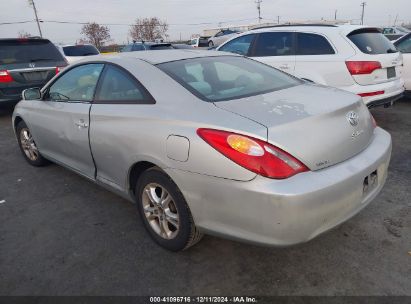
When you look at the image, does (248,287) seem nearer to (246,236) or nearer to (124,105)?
(246,236)

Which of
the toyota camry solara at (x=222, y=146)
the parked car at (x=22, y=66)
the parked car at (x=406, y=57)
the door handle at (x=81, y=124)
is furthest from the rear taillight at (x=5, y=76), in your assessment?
the parked car at (x=406, y=57)

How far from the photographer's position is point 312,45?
18.7 feet

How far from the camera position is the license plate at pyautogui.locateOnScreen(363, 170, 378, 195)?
2389 millimetres

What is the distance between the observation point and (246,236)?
2.16 m

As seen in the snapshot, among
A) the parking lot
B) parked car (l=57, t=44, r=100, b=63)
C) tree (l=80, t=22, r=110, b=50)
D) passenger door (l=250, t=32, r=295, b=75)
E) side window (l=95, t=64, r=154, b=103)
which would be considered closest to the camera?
the parking lot

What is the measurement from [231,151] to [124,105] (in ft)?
3.89

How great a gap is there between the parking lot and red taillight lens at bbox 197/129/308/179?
52 cm

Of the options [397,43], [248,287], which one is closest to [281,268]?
[248,287]

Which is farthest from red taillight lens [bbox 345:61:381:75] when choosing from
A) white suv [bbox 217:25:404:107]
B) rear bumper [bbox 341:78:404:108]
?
rear bumper [bbox 341:78:404:108]

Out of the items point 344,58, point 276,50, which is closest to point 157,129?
point 344,58

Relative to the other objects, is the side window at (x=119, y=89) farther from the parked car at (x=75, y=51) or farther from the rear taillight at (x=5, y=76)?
the parked car at (x=75, y=51)

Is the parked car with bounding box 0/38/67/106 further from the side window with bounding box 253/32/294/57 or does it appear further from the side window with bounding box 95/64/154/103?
the side window with bounding box 95/64/154/103

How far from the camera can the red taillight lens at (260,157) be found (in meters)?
2.04

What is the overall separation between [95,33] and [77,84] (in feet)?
192
